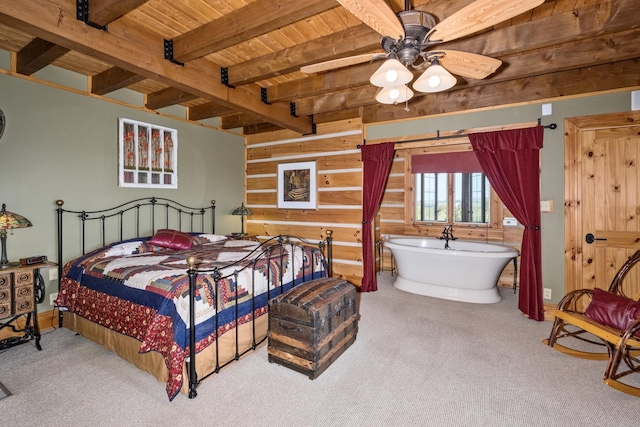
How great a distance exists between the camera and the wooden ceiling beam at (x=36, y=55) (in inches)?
103

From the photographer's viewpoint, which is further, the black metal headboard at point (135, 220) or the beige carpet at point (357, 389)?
the black metal headboard at point (135, 220)

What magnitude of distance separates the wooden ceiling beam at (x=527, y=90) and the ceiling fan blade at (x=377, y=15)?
2.50 meters

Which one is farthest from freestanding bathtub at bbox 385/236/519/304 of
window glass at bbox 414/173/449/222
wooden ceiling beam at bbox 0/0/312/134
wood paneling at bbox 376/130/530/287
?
wooden ceiling beam at bbox 0/0/312/134

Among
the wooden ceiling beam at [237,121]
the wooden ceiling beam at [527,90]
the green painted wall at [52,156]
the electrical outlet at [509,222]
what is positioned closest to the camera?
the green painted wall at [52,156]

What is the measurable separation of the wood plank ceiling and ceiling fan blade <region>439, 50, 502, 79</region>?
324mm

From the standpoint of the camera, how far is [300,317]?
7.50 ft

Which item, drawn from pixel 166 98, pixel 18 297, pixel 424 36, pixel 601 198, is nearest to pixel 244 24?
pixel 424 36

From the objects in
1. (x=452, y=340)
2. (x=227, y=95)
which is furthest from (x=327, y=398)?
(x=227, y=95)

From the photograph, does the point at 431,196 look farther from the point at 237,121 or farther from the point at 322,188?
the point at 237,121

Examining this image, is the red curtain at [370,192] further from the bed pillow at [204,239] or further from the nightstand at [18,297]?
the nightstand at [18,297]

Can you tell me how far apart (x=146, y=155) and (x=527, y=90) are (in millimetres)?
4694

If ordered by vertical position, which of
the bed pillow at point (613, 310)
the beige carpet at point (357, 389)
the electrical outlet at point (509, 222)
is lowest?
the beige carpet at point (357, 389)

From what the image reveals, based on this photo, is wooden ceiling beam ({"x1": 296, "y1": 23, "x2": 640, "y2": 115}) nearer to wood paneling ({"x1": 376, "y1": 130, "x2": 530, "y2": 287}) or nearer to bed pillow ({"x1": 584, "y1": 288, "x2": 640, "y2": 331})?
wood paneling ({"x1": 376, "y1": 130, "x2": 530, "y2": 287})

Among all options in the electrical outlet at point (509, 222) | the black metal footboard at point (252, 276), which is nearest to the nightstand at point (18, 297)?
the black metal footboard at point (252, 276)
